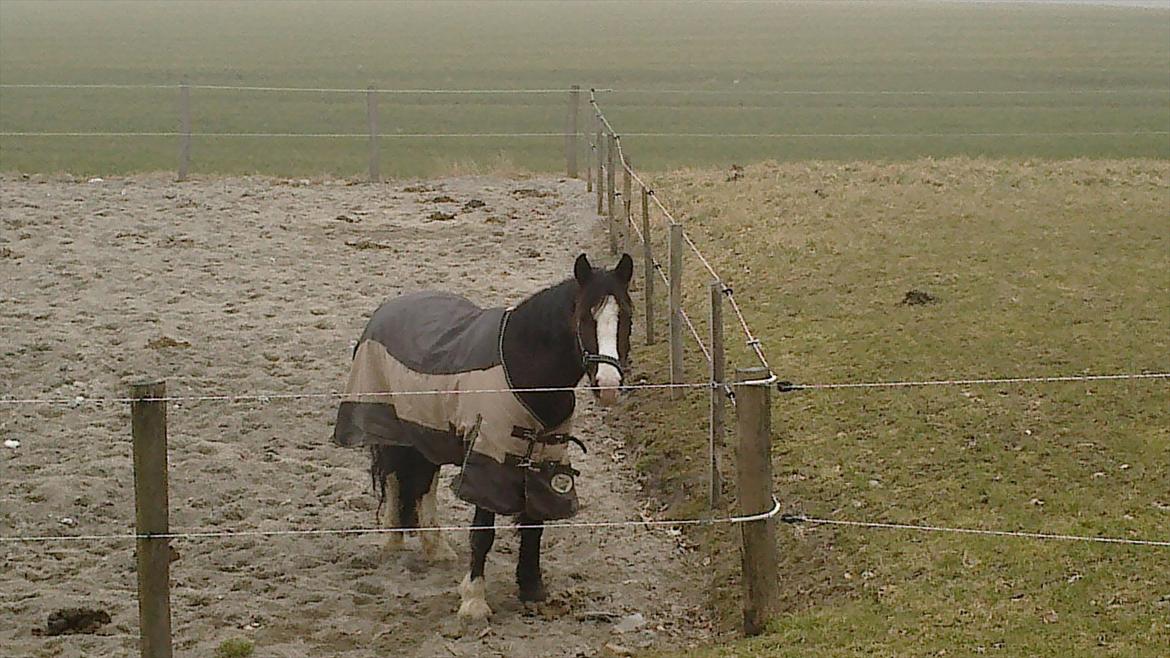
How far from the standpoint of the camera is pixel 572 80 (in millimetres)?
42312

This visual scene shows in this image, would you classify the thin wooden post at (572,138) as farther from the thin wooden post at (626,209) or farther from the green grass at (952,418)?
the thin wooden post at (626,209)

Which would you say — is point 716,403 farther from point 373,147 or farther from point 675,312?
point 373,147

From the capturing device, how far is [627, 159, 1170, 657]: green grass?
6.03m

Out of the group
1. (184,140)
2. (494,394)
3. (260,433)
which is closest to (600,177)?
(184,140)

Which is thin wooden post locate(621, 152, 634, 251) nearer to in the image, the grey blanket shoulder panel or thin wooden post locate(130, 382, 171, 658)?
the grey blanket shoulder panel

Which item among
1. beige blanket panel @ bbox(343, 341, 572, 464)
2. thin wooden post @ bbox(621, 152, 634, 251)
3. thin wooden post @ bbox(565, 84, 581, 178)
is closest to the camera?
beige blanket panel @ bbox(343, 341, 572, 464)

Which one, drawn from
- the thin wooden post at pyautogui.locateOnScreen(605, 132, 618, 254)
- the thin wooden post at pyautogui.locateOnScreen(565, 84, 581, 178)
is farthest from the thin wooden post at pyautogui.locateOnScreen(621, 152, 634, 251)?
the thin wooden post at pyautogui.locateOnScreen(565, 84, 581, 178)

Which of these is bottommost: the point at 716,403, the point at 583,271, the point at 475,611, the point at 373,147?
the point at 475,611

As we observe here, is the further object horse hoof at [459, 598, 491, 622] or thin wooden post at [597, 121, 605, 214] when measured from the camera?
thin wooden post at [597, 121, 605, 214]

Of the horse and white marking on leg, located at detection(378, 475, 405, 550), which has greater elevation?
the horse

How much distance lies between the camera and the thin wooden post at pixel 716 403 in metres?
7.89

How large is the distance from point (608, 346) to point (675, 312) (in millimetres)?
3924

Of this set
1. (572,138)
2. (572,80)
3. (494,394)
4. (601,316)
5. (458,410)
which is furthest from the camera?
(572,80)

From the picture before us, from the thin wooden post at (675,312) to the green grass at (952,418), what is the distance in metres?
0.19
